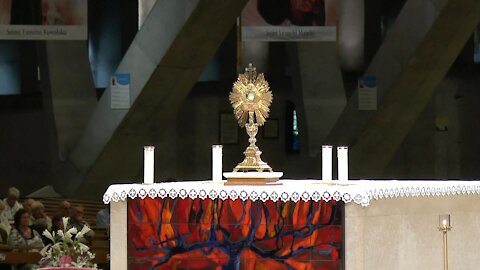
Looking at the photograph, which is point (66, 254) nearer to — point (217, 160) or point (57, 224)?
point (217, 160)

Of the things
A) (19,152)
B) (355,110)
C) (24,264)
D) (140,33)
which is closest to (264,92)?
(24,264)

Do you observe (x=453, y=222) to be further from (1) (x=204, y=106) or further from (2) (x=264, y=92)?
(1) (x=204, y=106)

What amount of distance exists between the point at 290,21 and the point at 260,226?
9396mm

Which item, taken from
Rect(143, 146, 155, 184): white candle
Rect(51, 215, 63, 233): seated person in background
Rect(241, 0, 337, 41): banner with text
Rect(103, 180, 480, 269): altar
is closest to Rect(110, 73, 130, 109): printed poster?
Rect(241, 0, 337, 41): banner with text

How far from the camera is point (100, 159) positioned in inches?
679

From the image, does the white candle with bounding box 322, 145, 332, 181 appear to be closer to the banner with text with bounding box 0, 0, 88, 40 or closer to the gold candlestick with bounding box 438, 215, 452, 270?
the gold candlestick with bounding box 438, 215, 452, 270

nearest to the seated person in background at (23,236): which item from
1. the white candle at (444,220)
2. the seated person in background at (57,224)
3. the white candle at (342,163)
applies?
the seated person in background at (57,224)

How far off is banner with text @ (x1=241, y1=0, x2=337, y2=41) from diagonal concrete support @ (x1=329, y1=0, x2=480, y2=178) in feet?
2.88

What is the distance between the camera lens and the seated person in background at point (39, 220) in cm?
1372

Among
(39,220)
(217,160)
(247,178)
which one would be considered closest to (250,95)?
(217,160)

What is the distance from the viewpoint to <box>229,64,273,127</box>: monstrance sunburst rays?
9.35 meters

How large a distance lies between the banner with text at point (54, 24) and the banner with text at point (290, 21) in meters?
2.23

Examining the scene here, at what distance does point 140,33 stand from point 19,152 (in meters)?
5.16

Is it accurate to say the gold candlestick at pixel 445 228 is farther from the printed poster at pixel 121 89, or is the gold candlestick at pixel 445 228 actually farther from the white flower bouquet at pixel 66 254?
the printed poster at pixel 121 89
